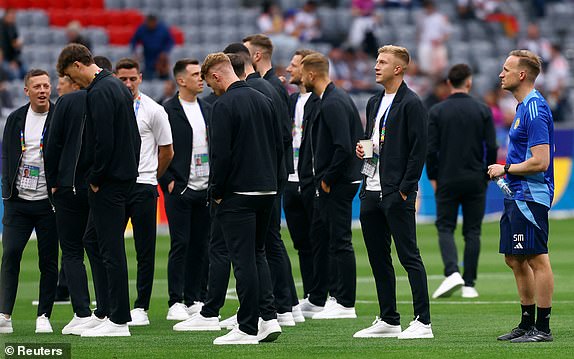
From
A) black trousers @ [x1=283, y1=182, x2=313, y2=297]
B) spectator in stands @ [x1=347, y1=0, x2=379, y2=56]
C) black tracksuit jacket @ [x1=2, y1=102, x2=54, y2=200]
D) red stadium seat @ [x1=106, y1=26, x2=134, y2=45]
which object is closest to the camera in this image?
black tracksuit jacket @ [x1=2, y1=102, x2=54, y2=200]

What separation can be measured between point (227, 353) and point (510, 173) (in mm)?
2540

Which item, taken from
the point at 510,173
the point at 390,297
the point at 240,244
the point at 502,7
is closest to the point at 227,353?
the point at 240,244

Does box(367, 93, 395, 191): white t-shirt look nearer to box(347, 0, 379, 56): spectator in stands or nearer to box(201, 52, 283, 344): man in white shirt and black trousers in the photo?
box(201, 52, 283, 344): man in white shirt and black trousers

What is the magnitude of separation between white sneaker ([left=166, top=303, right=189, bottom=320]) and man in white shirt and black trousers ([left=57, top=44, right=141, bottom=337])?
5.04 ft

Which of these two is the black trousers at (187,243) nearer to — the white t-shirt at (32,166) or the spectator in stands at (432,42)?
the white t-shirt at (32,166)

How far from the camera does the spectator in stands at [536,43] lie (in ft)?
97.9

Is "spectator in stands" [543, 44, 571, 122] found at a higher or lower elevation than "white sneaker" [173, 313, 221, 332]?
higher

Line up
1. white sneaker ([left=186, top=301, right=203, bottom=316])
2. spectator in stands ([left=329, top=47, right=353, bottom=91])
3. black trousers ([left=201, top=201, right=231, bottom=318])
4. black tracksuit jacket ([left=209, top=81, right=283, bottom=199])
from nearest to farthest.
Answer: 1. black tracksuit jacket ([left=209, top=81, right=283, bottom=199])
2. black trousers ([left=201, top=201, right=231, bottom=318])
3. white sneaker ([left=186, top=301, right=203, bottom=316])
4. spectator in stands ([left=329, top=47, right=353, bottom=91])

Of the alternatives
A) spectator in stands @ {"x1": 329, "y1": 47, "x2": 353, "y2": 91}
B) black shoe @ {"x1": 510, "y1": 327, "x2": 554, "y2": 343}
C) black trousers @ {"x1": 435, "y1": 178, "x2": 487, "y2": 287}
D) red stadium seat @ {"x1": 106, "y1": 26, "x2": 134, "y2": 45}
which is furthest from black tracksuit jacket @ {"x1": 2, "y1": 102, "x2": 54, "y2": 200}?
spectator in stands @ {"x1": 329, "y1": 47, "x2": 353, "y2": 91}

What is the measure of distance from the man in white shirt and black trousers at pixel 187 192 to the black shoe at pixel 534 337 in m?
3.53

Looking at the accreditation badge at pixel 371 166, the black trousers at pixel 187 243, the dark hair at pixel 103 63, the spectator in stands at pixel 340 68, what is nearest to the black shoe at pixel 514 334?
the accreditation badge at pixel 371 166

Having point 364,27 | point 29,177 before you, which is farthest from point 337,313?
point 364,27

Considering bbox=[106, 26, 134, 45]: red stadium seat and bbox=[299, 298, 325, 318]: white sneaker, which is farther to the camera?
bbox=[106, 26, 134, 45]: red stadium seat

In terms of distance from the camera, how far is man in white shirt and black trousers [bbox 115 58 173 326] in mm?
11688
